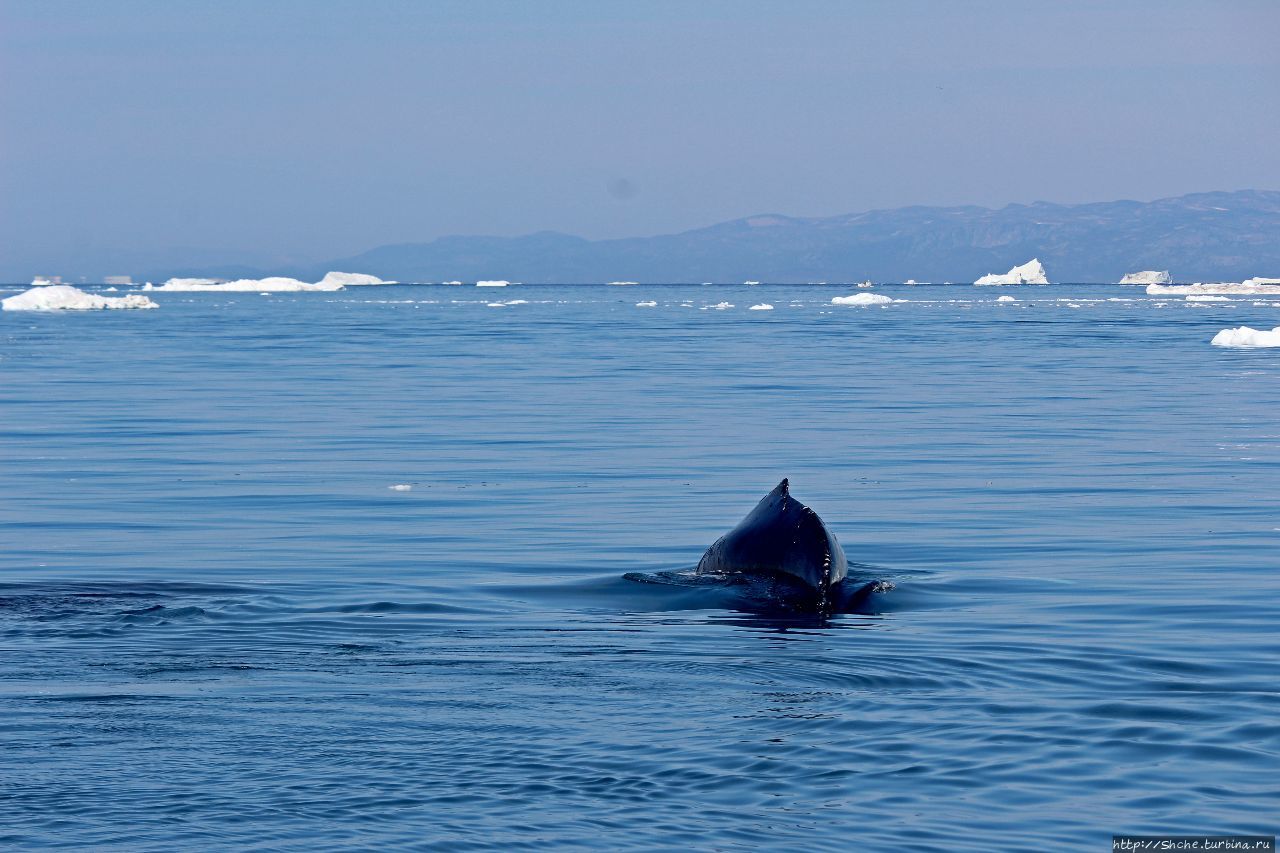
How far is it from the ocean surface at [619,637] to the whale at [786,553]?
45 cm

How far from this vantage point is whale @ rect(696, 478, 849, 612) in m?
11.2

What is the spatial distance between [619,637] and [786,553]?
220 centimetres

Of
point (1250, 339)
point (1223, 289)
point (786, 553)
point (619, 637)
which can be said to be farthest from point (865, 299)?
point (619, 637)

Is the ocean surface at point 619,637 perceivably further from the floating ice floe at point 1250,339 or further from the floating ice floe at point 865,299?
the floating ice floe at point 865,299

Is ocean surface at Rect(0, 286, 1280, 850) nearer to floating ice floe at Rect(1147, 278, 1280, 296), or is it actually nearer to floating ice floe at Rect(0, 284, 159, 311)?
floating ice floe at Rect(0, 284, 159, 311)

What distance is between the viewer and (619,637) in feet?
31.6

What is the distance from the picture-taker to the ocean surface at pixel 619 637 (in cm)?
609

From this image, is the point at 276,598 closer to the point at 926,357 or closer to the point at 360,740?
the point at 360,740

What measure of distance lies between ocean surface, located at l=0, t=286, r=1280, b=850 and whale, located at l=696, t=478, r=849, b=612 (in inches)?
17.7

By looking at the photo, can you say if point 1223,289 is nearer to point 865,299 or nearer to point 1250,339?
point 865,299

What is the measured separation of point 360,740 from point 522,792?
1.06m

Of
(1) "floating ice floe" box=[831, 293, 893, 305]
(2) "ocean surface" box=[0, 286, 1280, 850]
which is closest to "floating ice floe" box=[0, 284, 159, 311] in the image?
(1) "floating ice floe" box=[831, 293, 893, 305]

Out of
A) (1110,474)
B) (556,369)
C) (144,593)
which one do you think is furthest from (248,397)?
(144,593)

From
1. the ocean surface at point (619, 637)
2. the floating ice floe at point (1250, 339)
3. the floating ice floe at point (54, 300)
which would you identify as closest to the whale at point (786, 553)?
the ocean surface at point (619, 637)
